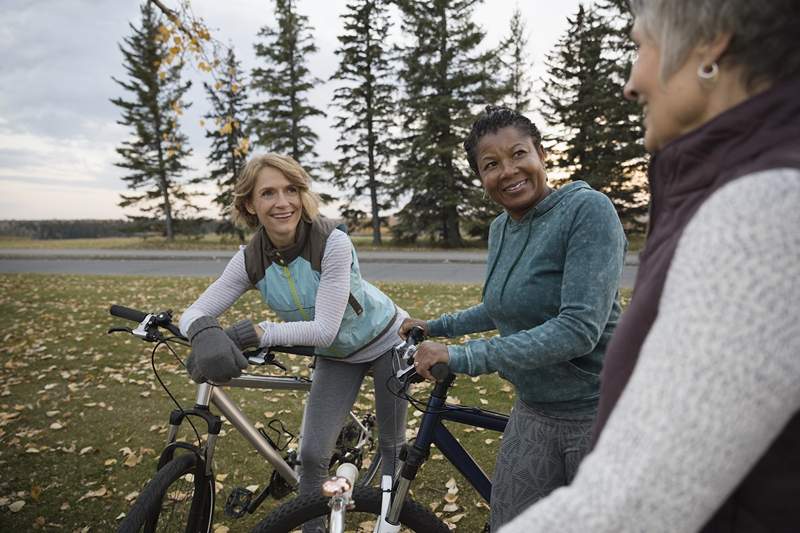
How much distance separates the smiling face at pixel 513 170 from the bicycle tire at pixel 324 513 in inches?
53.8

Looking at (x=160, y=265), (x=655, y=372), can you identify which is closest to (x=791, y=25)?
(x=655, y=372)

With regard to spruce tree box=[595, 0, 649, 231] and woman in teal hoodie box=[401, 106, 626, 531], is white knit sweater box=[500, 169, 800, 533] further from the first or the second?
spruce tree box=[595, 0, 649, 231]

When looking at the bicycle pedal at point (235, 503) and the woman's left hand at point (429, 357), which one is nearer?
the woman's left hand at point (429, 357)

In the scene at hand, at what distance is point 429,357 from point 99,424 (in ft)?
16.1

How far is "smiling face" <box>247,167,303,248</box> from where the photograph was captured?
103 inches

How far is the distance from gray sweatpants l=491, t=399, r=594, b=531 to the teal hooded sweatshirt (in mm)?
54

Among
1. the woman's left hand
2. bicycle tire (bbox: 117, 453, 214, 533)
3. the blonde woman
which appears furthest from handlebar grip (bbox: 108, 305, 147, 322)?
the woman's left hand

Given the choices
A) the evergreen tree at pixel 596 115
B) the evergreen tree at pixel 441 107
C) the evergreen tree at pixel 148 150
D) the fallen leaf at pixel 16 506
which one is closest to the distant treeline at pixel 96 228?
the evergreen tree at pixel 148 150

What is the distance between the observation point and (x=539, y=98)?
89.0ft

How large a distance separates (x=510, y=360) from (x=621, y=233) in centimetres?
62

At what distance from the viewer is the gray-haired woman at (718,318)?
1.83 ft

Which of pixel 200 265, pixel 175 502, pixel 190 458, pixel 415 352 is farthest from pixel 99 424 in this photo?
pixel 200 265

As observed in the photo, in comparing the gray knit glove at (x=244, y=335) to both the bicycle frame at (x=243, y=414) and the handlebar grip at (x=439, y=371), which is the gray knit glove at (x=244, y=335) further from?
the handlebar grip at (x=439, y=371)

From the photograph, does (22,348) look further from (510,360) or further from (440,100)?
(440,100)
